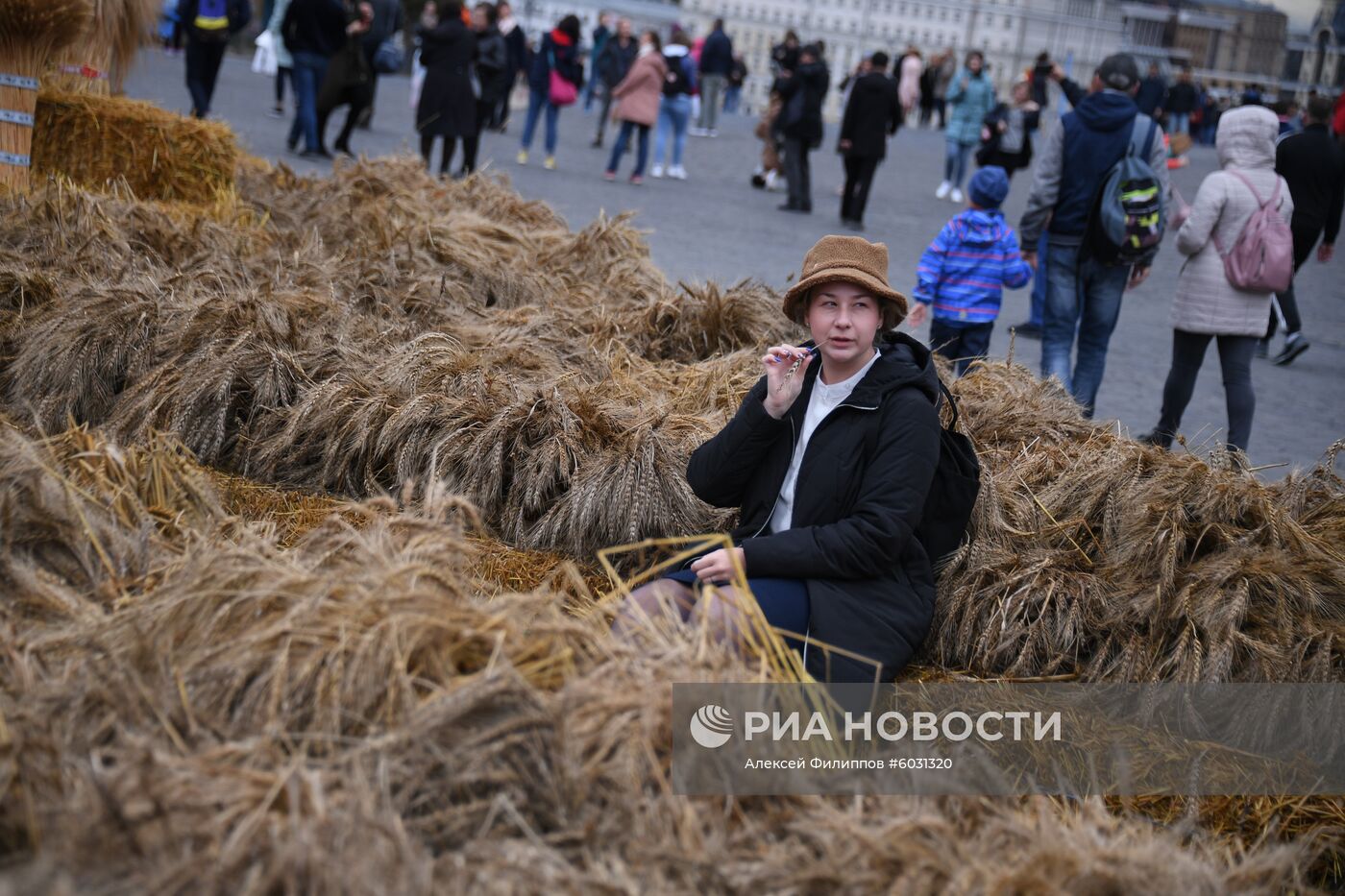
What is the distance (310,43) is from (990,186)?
8.98 metres

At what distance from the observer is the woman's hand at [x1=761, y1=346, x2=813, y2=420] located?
3518 millimetres

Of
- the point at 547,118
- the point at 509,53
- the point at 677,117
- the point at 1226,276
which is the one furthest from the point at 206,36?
the point at 1226,276

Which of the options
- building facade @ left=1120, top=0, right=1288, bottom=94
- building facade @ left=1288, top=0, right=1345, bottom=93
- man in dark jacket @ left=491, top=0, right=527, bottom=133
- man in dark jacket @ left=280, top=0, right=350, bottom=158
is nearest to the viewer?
man in dark jacket @ left=280, top=0, right=350, bottom=158

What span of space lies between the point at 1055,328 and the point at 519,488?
393 centimetres

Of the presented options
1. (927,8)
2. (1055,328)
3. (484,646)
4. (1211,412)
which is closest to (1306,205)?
(1211,412)

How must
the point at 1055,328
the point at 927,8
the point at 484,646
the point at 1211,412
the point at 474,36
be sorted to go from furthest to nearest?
the point at 927,8
the point at 474,36
the point at 1211,412
the point at 1055,328
the point at 484,646

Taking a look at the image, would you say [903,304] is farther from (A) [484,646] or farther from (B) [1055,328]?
(B) [1055,328]

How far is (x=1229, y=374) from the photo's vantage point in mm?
6766

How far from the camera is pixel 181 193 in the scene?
835 centimetres

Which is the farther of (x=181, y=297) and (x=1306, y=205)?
(x=1306, y=205)

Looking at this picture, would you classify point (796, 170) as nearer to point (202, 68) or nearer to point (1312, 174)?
point (1312, 174)

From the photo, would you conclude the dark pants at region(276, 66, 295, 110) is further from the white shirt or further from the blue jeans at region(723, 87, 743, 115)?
the blue jeans at region(723, 87, 743, 115)

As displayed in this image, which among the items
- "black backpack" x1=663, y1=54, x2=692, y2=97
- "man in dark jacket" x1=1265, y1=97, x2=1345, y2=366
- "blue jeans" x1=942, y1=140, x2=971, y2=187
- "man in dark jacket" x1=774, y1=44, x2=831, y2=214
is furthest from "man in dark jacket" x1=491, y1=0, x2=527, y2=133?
"man in dark jacket" x1=1265, y1=97, x2=1345, y2=366

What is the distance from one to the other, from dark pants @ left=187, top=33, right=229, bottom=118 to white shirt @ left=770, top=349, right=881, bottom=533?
36.8 feet
